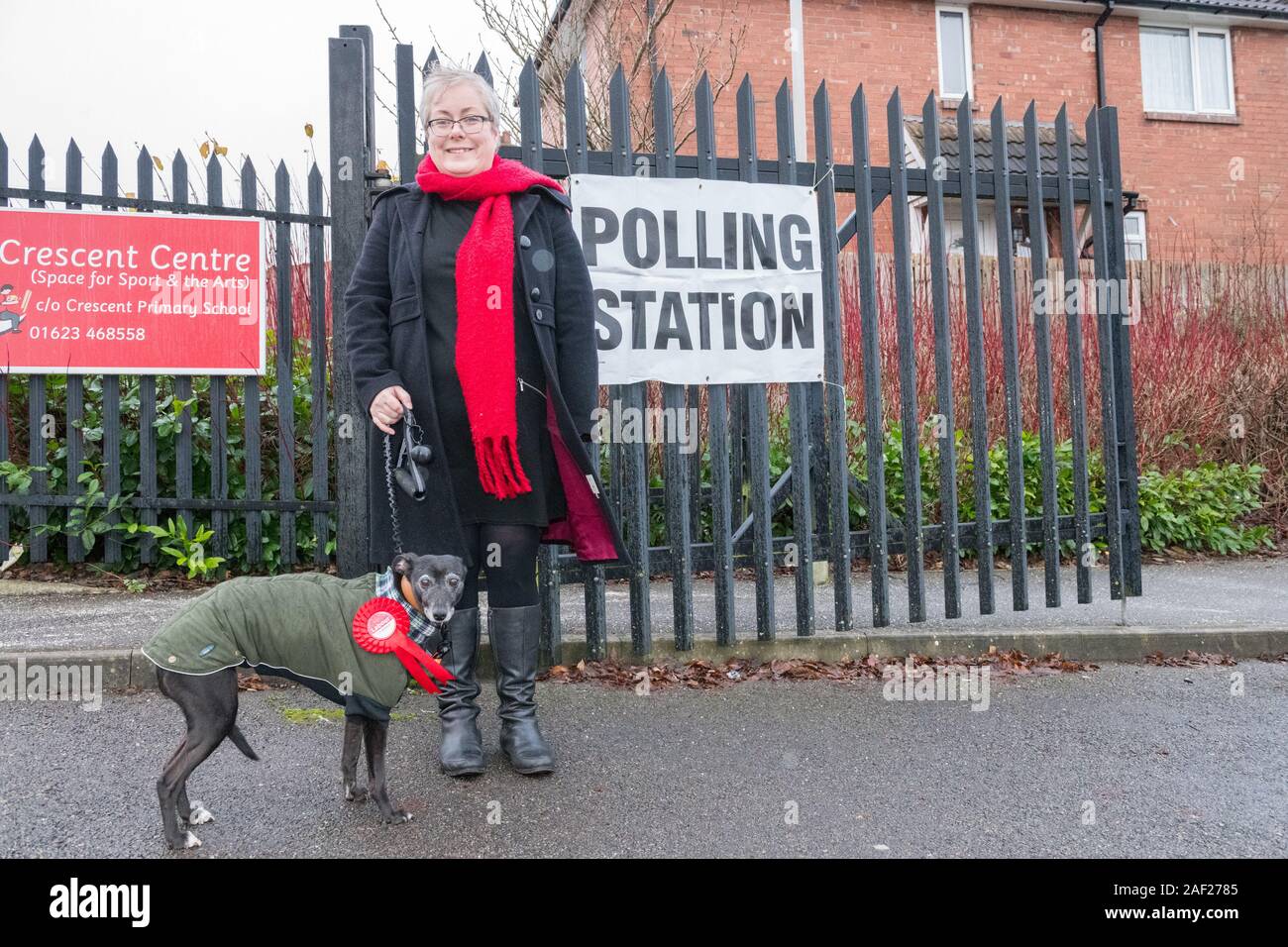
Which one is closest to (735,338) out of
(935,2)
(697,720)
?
(697,720)

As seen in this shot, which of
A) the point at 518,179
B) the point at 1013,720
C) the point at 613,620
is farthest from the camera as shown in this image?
the point at 613,620

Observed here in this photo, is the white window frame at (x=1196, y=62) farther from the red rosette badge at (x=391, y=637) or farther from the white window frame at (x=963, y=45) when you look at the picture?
the red rosette badge at (x=391, y=637)

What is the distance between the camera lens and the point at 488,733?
3396 millimetres

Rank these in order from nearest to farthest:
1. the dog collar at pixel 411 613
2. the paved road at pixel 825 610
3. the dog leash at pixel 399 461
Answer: the dog collar at pixel 411 613, the dog leash at pixel 399 461, the paved road at pixel 825 610

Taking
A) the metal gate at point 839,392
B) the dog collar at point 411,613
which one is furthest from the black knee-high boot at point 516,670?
the metal gate at point 839,392

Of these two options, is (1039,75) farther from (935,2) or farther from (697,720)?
(697,720)

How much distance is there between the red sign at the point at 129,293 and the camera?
5328 mm

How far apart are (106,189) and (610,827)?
15.5 feet

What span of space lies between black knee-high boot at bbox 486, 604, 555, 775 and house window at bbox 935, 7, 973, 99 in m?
14.3

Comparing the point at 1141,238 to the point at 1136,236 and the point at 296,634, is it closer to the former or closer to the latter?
the point at 1136,236

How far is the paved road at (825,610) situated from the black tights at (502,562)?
1106 millimetres

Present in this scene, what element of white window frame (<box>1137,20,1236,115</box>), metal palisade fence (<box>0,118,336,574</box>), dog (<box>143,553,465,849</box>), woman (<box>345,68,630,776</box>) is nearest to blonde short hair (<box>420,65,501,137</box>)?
woman (<box>345,68,630,776</box>)

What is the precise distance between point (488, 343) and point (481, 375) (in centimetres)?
10

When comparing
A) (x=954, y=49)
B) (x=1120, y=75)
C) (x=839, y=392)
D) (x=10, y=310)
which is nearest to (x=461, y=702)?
(x=839, y=392)
